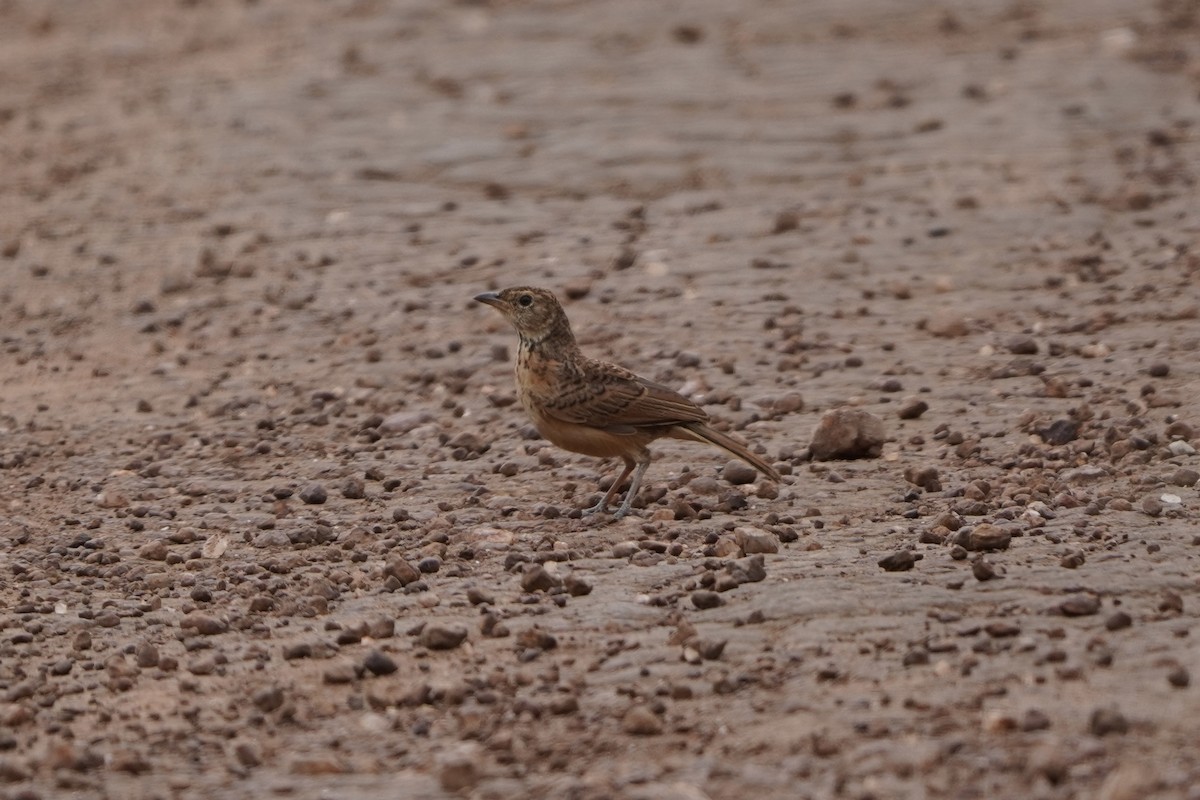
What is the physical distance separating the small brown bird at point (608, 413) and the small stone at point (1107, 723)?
252 centimetres

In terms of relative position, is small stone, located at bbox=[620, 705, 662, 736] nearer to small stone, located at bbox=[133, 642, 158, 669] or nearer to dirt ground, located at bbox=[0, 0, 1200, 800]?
dirt ground, located at bbox=[0, 0, 1200, 800]

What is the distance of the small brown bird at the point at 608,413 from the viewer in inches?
300

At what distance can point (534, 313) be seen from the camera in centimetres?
805

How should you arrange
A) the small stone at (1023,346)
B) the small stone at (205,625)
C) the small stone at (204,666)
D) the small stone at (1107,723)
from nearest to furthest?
1. the small stone at (1107,723)
2. the small stone at (204,666)
3. the small stone at (205,625)
4. the small stone at (1023,346)

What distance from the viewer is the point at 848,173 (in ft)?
39.3

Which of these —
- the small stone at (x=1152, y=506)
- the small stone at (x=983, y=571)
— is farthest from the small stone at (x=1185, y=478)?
the small stone at (x=983, y=571)

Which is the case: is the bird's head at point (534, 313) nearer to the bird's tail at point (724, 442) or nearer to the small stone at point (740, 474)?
the bird's tail at point (724, 442)

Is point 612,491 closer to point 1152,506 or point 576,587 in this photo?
point 576,587

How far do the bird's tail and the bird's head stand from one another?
780mm

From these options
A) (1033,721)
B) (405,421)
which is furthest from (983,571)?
(405,421)

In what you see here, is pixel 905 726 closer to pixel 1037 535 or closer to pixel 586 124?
pixel 1037 535

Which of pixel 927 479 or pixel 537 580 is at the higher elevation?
pixel 537 580

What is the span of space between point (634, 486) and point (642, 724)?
227cm

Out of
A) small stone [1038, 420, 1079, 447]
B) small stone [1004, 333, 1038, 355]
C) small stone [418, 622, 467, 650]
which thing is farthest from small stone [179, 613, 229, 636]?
small stone [1004, 333, 1038, 355]
